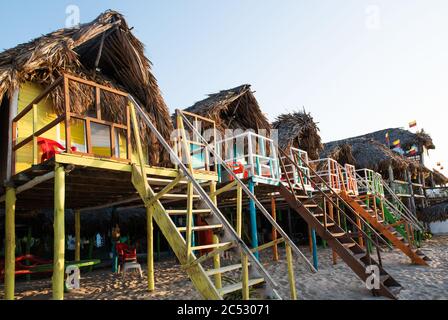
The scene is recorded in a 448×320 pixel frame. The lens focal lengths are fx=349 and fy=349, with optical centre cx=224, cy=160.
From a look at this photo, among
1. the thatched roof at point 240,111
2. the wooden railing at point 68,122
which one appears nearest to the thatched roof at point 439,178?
the thatched roof at point 240,111

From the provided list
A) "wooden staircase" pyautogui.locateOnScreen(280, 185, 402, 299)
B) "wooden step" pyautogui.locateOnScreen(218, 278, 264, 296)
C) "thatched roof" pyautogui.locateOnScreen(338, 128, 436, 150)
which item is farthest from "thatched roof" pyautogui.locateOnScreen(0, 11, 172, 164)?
"thatched roof" pyautogui.locateOnScreen(338, 128, 436, 150)

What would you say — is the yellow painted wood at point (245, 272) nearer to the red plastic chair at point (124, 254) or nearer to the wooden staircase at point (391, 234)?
the red plastic chair at point (124, 254)

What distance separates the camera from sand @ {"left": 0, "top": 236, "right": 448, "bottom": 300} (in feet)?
19.8

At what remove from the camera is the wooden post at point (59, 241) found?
4.36m

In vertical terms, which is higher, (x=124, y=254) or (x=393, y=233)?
(x=124, y=254)

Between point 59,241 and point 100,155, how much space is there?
1295mm

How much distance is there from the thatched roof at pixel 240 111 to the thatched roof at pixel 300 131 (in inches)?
48.9

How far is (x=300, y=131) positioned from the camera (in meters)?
14.6

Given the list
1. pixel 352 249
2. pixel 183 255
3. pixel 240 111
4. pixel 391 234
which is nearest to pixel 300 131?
pixel 240 111

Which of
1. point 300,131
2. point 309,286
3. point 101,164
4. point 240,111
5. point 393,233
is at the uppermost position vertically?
point 240,111

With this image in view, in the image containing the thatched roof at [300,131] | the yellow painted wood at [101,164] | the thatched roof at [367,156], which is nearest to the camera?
the yellow painted wood at [101,164]

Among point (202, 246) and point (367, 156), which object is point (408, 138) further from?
point (202, 246)

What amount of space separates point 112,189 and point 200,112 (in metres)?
4.71
